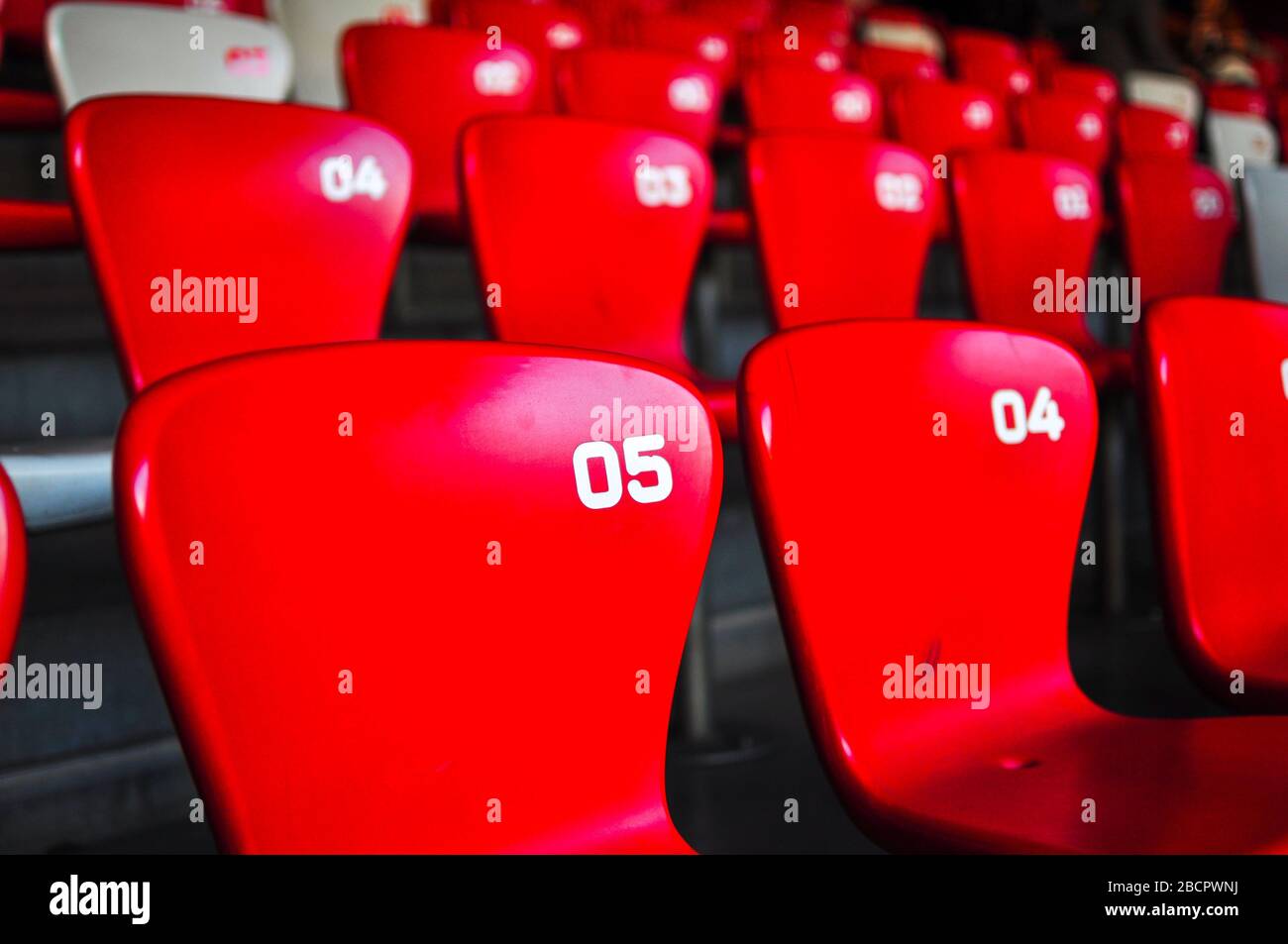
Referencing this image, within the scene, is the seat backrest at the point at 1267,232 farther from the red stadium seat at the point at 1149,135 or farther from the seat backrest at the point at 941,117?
the red stadium seat at the point at 1149,135

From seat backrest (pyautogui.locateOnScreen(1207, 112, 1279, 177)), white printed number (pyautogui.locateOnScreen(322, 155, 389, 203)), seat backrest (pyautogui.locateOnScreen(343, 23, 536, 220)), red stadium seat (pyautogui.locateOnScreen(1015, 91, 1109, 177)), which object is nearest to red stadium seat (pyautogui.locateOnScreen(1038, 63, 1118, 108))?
seat backrest (pyautogui.locateOnScreen(1207, 112, 1279, 177))

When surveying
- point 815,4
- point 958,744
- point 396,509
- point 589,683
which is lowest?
point 958,744

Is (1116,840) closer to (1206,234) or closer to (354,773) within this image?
(354,773)

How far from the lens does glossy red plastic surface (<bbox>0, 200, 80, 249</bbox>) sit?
1061 mm

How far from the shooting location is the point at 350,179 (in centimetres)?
111

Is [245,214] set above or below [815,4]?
below

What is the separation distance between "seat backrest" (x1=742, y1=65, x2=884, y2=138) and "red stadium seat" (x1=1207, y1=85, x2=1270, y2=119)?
5.58 feet

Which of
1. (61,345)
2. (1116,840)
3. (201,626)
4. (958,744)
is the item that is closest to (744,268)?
(61,345)

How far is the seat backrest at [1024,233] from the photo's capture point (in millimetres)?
1622

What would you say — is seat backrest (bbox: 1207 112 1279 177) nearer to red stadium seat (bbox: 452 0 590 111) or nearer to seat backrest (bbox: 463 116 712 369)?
red stadium seat (bbox: 452 0 590 111)

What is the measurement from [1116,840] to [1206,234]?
1.57 meters

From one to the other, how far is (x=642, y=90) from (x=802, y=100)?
0.34 metres

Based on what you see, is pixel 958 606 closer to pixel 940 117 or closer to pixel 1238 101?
pixel 940 117

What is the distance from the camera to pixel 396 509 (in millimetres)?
555
